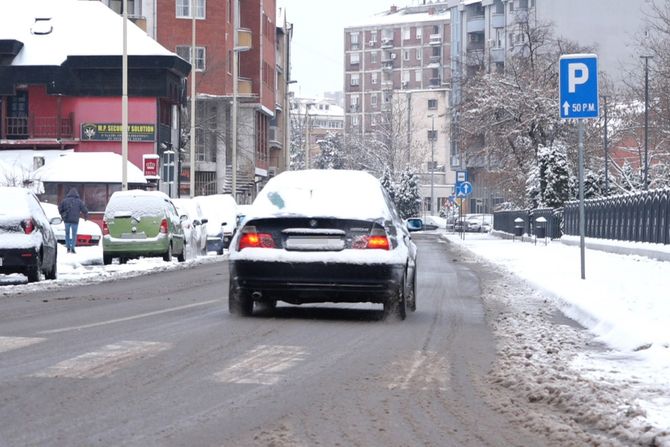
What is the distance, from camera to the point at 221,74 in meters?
82.6

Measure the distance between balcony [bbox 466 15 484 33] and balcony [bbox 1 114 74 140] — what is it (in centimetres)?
6989

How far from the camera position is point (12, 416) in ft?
22.8

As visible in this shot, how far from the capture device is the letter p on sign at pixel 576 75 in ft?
68.3

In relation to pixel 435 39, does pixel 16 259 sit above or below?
below

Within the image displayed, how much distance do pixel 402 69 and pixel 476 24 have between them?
46.6 m

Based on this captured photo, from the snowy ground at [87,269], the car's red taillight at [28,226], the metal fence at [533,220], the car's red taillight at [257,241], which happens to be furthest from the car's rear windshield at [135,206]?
the metal fence at [533,220]

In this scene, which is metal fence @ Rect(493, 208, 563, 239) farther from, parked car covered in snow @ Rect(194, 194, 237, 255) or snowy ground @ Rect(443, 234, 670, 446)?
snowy ground @ Rect(443, 234, 670, 446)

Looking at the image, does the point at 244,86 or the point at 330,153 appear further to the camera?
the point at 330,153

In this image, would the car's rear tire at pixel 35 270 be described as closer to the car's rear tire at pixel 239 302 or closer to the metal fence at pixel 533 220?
the car's rear tire at pixel 239 302

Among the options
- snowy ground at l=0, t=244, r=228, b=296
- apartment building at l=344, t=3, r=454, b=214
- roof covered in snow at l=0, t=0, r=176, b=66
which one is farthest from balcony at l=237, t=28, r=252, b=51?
apartment building at l=344, t=3, r=454, b=214

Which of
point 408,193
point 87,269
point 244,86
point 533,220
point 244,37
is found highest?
point 244,37

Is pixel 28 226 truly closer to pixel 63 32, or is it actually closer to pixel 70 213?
pixel 70 213

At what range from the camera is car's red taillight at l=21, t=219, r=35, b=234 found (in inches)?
864

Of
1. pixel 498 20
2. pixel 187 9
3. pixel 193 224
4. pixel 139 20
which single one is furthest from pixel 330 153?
pixel 193 224
